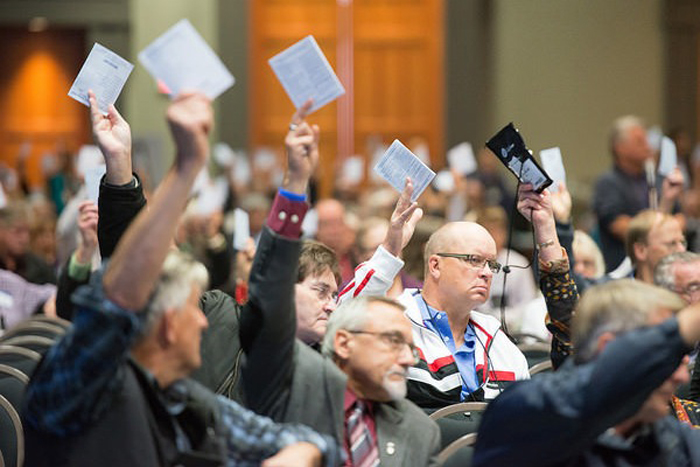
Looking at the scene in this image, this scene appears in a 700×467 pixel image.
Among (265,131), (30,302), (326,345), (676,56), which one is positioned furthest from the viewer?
(265,131)

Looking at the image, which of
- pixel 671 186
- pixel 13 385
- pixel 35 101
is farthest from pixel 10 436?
pixel 35 101

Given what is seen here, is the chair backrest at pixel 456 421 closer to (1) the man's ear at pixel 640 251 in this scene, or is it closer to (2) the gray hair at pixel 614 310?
(2) the gray hair at pixel 614 310

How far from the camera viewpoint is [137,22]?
1534 centimetres

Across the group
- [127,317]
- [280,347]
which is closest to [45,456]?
[127,317]

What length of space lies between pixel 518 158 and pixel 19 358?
2.34 m

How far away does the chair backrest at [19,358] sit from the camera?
473 centimetres

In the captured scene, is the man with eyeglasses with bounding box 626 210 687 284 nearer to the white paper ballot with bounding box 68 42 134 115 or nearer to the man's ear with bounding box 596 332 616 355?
the white paper ballot with bounding box 68 42 134 115

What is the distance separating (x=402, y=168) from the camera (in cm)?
448

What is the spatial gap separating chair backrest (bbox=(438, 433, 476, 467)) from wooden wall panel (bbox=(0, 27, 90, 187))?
15.4 meters

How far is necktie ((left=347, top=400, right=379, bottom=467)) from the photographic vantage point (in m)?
3.17

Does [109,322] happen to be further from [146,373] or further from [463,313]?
[463,313]

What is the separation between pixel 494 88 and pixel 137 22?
16.0ft

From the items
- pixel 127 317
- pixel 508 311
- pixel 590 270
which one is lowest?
pixel 508 311

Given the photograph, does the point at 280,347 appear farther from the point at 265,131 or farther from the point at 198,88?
the point at 265,131
